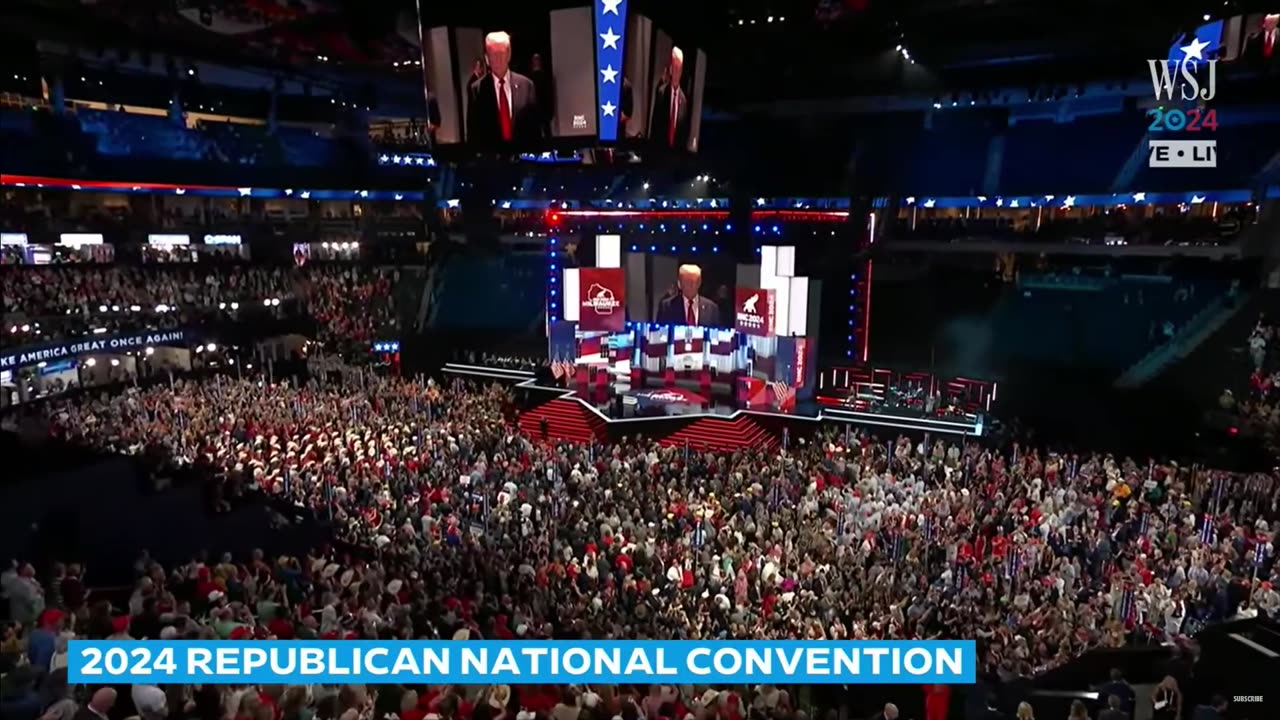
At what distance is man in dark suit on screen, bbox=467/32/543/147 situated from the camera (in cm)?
1070

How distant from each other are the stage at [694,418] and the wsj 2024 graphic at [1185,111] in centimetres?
821

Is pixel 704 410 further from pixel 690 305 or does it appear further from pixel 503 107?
pixel 503 107

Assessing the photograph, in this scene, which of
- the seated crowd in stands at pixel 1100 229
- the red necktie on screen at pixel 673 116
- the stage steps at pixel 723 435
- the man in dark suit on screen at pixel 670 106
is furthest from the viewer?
the seated crowd in stands at pixel 1100 229

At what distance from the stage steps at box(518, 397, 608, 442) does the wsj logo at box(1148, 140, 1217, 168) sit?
1589 cm

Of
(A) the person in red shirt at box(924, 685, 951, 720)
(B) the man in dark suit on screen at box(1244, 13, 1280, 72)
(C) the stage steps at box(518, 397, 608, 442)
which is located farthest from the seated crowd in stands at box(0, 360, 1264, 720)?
(B) the man in dark suit on screen at box(1244, 13, 1280, 72)

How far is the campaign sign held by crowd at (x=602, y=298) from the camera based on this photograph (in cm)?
2214

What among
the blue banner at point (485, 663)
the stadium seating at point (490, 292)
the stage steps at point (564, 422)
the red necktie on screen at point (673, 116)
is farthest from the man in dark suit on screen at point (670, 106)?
the stadium seating at point (490, 292)

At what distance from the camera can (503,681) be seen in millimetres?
6238

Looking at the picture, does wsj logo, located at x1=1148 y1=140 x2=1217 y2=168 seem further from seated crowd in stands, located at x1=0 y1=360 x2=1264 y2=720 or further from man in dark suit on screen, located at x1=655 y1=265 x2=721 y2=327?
man in dark suit on screen, located at x1=655 y1=265 x2=721 y2=327

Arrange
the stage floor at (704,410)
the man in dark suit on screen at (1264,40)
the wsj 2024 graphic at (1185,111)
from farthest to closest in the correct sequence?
the stage floor at (704,410) < the wsj 2024 graphic at (1185,111) < the man in dark suit on screen at (1264,40)

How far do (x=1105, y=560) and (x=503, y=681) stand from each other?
825 cm

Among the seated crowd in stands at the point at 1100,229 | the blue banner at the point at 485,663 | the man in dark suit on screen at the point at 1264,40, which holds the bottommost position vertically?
the blue banner at the point at 485,663

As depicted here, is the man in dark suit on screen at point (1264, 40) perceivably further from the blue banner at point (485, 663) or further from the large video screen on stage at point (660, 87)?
the blue banner at point (485, 663)

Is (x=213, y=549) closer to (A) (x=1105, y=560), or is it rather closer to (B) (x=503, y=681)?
(B) (x=503, y=681)
